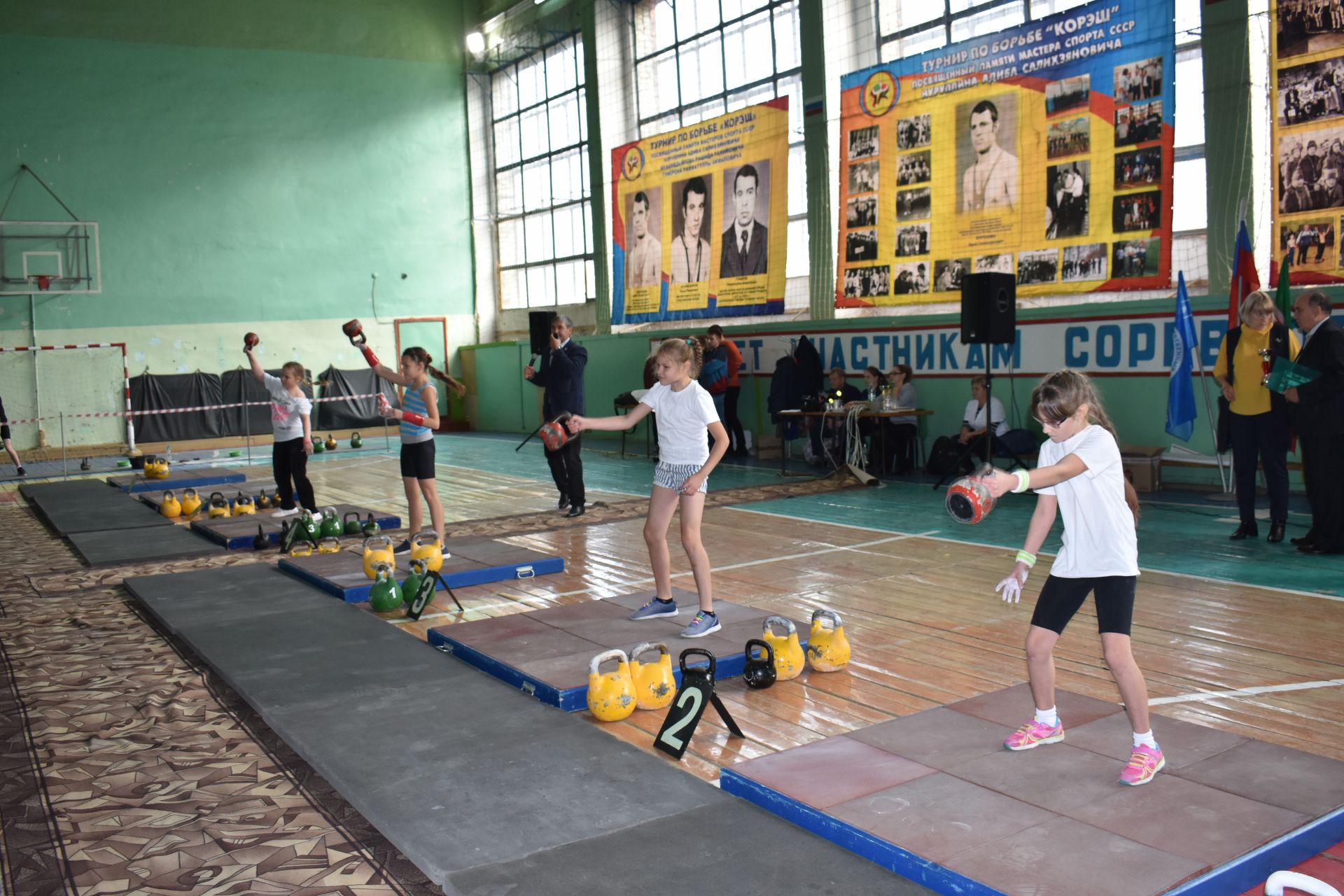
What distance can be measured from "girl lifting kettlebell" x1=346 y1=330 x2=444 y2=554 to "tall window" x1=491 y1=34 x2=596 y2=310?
1242 cm

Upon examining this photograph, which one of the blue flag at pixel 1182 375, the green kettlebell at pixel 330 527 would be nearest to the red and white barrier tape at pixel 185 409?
the green kettlebell at pixel 330 527

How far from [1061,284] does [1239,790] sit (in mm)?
8518

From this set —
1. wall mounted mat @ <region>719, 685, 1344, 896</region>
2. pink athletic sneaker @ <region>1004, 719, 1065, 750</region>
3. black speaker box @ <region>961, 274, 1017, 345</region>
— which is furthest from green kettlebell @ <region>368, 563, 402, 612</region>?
black speaker box @ <region>961, 274, 1017, 345</region>

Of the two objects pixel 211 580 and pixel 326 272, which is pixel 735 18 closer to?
pixel 326 272

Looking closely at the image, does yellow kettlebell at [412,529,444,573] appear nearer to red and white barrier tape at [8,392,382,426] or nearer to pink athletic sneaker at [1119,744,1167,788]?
pink athletic sneaker at [1119,744,1167,788]

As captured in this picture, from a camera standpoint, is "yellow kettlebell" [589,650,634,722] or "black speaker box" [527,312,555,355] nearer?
"yellow kettlebell" [589,650,634,722]

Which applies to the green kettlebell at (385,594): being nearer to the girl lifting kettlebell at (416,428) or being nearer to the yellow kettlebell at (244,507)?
the girl lifting kettlebell at (416,428)

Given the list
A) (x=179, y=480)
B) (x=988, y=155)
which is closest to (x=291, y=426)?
(x=179, y=480)

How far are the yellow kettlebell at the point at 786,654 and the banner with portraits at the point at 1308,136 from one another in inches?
259

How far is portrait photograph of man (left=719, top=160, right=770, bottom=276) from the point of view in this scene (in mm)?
14820

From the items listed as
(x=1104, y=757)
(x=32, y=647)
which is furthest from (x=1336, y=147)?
(x=32, y=647)

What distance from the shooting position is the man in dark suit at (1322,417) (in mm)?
7062

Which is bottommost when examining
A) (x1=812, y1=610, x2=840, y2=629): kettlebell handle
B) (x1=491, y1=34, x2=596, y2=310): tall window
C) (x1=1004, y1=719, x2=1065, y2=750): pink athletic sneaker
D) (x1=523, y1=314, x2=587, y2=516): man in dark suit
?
(x1=1004, y1=719, x2=1065, y2=750): pink athletic sneaker

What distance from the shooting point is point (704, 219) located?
1584 centimetres
